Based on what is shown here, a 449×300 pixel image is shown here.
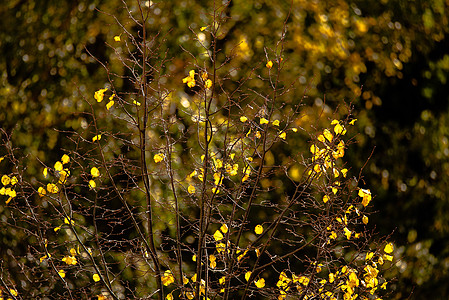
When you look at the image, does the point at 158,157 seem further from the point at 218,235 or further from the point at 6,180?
the point at 6,180

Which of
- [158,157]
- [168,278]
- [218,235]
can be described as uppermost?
[158,157]

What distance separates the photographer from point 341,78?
3783 mm

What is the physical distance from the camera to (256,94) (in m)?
3.59

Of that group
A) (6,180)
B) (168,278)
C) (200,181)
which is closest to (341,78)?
(200,181)

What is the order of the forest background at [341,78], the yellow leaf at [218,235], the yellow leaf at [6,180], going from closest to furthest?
the yellow leaf at [218,235] → the yellow leaf at [6,180] → the forest background at [341,78]

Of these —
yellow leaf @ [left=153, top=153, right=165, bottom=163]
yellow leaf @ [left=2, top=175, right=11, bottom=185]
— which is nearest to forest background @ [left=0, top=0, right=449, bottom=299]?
yellow leaf @ [left=2, top=175, right=11, bottom=185]

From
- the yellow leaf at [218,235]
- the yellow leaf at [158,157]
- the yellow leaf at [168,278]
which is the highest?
the yellow leaf at [158,157]

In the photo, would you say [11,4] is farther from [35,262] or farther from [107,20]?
[35,262]

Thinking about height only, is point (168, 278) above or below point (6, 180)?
below

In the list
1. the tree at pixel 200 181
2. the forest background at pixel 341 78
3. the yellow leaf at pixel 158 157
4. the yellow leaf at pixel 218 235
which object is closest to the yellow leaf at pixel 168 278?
the tree at pixel 200 181

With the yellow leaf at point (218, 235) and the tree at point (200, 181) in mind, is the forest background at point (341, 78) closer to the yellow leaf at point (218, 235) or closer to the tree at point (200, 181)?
the tree at point (200, 181)

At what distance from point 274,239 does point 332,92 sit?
1.02m

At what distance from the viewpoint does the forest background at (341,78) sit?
3.75 metres

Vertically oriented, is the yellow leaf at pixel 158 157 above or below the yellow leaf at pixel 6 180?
above
